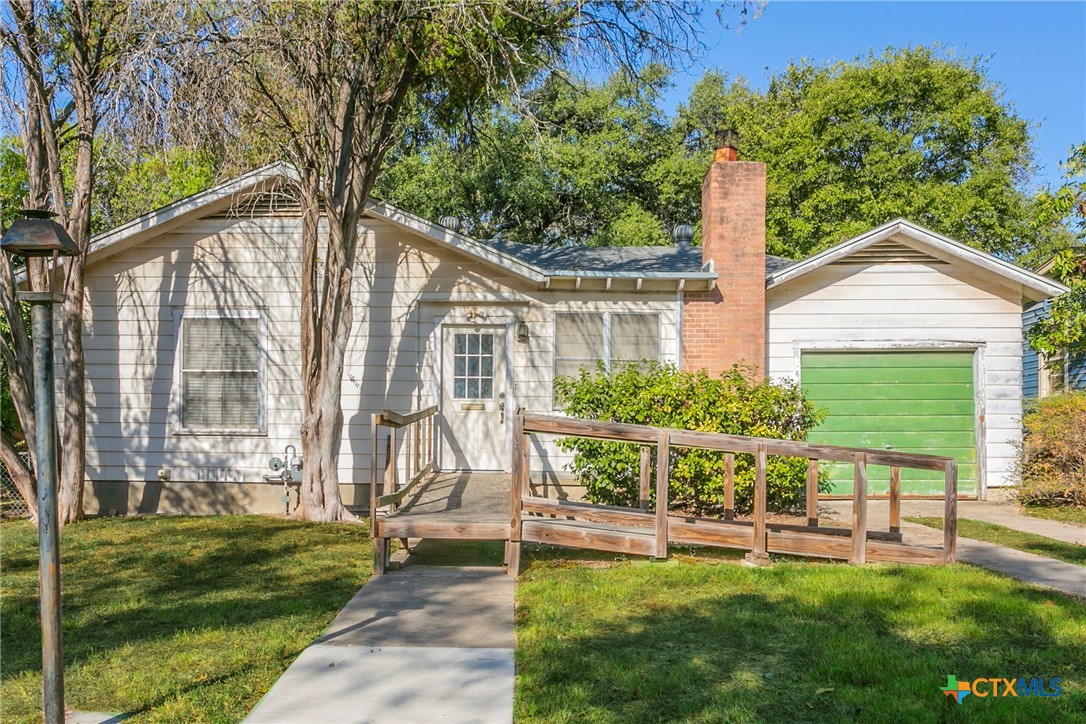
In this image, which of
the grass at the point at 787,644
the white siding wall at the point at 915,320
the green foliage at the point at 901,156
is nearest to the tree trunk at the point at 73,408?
the grass at the point at 787,644

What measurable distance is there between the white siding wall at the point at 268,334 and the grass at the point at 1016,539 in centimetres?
509

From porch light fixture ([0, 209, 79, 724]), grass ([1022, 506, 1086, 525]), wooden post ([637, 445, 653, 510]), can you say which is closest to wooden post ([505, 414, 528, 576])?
wooden post ([637, 445, 653, 510])

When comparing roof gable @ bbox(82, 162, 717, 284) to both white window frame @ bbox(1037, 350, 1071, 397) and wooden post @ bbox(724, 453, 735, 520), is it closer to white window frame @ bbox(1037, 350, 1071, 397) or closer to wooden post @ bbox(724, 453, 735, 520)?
wooden post @ bbox(724, 453, 735, 520)

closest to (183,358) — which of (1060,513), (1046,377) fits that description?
(1060,513)

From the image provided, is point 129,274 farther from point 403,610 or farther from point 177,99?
point 403,610

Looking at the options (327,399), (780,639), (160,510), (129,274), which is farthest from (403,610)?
(129,274)

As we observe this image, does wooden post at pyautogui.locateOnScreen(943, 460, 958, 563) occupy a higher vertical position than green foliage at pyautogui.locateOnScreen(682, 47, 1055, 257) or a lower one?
lower

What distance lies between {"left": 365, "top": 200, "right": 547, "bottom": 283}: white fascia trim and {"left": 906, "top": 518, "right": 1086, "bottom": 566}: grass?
18.8 feet

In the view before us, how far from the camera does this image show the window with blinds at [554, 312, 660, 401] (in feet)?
35.8

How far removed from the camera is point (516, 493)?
6.66 meters

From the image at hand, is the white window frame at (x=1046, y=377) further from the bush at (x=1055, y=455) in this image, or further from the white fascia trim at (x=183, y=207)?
the white fascia trim at (x=183, y=207)

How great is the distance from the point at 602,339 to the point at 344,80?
15.3 feet

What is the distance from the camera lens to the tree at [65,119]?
854 centimetres

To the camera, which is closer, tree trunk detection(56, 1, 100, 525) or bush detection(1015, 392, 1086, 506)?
tree trunk detection(56, 1, 100, 525)
